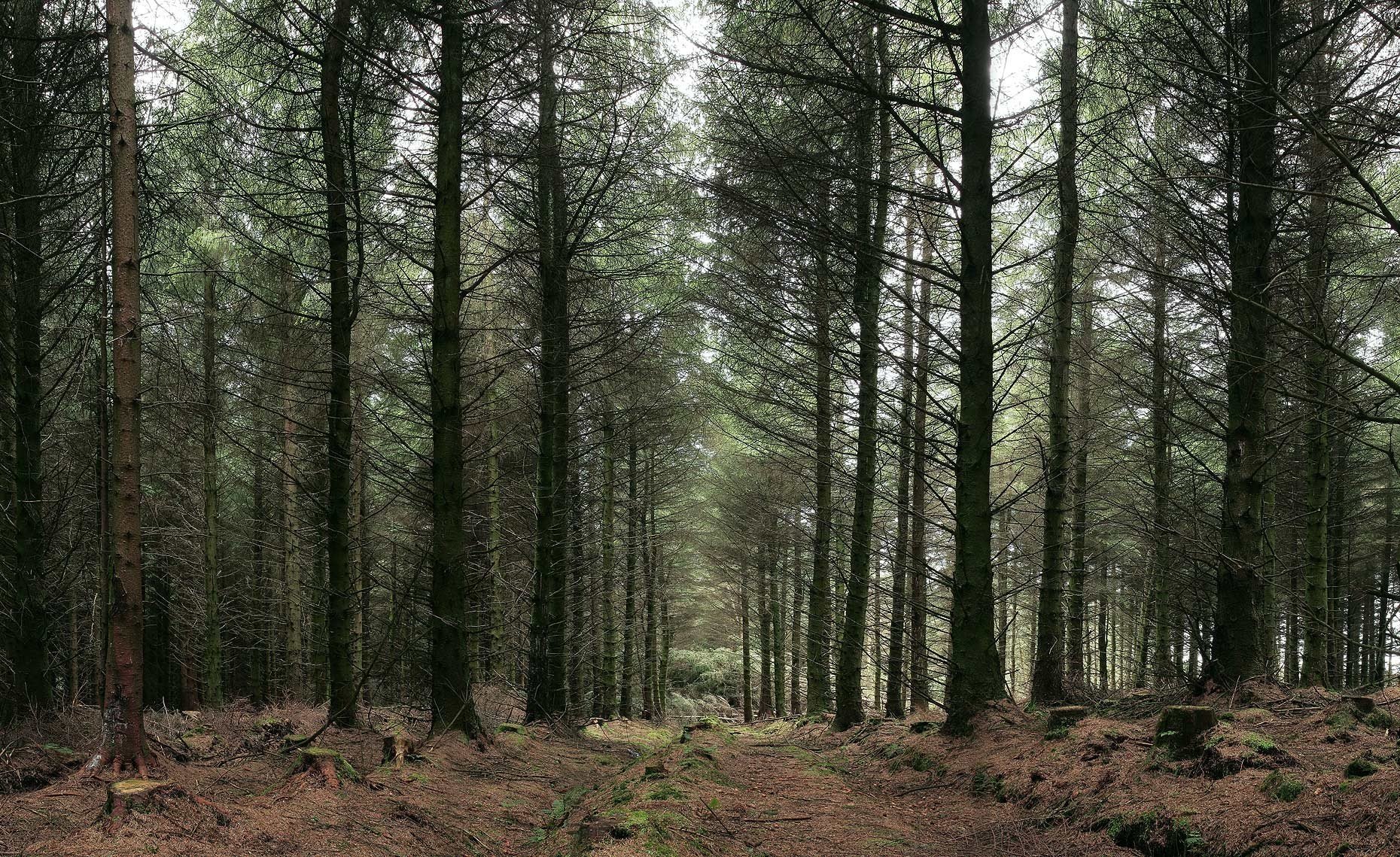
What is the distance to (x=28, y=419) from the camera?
276 inches

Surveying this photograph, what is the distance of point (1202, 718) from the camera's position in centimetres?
443

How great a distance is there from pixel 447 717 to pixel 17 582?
4.15 m

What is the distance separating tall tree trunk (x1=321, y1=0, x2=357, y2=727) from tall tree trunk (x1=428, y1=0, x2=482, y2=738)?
105 cm

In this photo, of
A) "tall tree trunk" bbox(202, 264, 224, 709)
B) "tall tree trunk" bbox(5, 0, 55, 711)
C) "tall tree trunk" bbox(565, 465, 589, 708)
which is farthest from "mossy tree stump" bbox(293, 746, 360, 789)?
"tall tree trunk" bbox(202, 264, 224, 709)

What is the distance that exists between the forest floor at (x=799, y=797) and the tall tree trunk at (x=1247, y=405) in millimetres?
513

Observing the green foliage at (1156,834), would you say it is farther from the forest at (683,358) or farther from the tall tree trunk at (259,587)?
the tall tree trunk at (259,587)

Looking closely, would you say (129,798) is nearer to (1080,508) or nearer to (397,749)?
(397,749)

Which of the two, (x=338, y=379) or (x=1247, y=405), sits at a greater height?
(x=338, y=379)

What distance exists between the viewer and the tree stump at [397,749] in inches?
229

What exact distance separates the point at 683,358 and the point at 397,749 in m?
9.59

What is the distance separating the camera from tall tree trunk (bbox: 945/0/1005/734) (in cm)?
658

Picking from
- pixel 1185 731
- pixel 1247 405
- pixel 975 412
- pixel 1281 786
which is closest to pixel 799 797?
pixel 1185 731

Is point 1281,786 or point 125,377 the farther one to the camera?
point 125,377

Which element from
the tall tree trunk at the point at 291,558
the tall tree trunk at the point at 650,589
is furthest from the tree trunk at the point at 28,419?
the tall tree trunk at the point at 650,589
